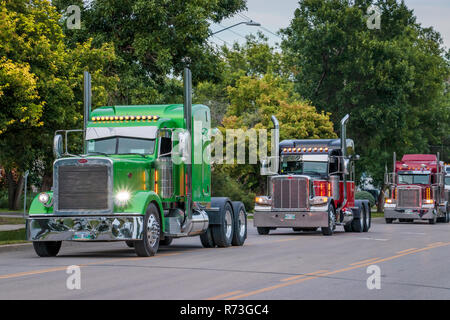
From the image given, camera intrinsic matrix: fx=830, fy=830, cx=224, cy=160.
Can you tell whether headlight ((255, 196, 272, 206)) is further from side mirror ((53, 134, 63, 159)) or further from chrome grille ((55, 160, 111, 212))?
chrome grille ((55, 160, 111, 212))

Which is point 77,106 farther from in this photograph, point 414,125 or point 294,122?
point 414,125

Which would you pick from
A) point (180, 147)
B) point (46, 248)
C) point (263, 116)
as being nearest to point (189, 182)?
point (180, 147)

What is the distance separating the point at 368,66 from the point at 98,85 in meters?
33.4

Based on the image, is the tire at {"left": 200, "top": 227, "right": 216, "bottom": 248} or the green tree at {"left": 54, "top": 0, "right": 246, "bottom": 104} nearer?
the tire at {"left": 200, "top": 227, "right": 216, "bottom": 248}

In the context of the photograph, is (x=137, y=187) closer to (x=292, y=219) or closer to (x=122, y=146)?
(x=122, y=146)

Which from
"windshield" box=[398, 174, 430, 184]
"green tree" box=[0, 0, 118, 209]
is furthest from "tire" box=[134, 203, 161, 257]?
"windshield" box=[398, 174, 430, 184]

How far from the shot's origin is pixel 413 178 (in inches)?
1821

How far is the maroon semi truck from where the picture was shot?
28.9 metres

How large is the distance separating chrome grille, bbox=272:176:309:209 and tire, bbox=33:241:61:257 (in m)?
11.7

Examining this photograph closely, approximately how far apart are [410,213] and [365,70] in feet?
52.9

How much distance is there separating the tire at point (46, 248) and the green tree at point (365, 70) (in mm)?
41870

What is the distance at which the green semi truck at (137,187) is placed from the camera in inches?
696

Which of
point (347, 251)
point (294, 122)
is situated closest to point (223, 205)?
point (347, 251)

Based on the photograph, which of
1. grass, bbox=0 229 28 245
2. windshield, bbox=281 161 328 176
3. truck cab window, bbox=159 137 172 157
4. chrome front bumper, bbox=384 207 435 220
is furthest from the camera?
chrome front bumper, bbox=384 207 435 220
